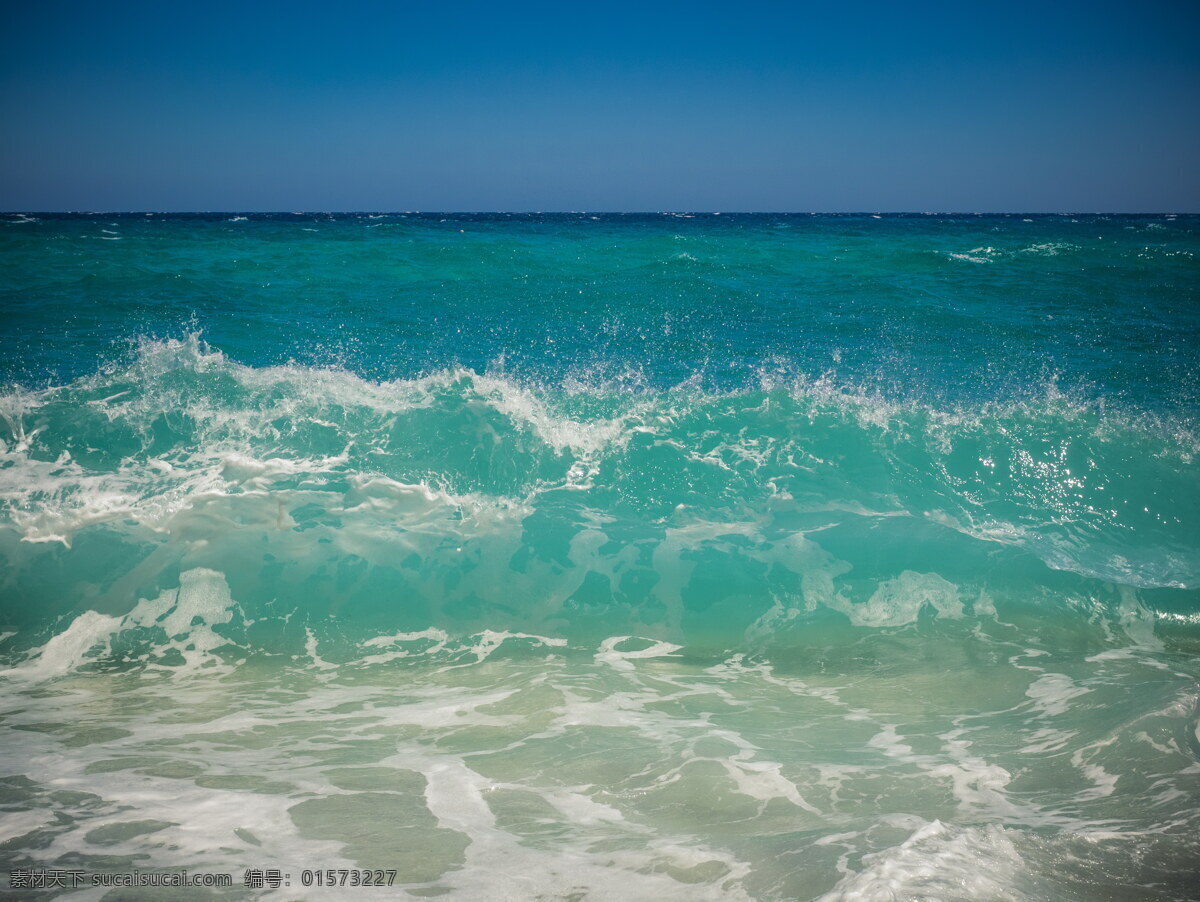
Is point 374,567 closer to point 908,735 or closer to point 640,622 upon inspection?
point 640,622

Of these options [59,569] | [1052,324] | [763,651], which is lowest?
[763,651]

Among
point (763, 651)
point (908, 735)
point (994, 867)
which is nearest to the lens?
point (994, 867)

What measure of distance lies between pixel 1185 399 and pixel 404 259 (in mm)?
16402

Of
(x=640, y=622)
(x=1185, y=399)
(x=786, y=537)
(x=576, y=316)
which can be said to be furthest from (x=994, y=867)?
(x=576, y=316)

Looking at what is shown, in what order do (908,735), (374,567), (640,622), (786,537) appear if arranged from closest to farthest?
(908,735) → (640,622) → (374,567) → (786,537)

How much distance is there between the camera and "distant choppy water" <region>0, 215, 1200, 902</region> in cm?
310

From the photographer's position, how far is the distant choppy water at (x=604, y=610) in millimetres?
3102

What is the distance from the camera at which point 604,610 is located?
5.95 m

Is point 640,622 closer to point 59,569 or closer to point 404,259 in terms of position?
point 59,569

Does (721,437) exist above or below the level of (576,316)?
below

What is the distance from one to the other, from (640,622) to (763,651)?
0.98 metres

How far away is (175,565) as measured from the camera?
241 inches

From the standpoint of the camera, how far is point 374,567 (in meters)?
6.33

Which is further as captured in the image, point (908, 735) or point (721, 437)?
point (721, 437)
